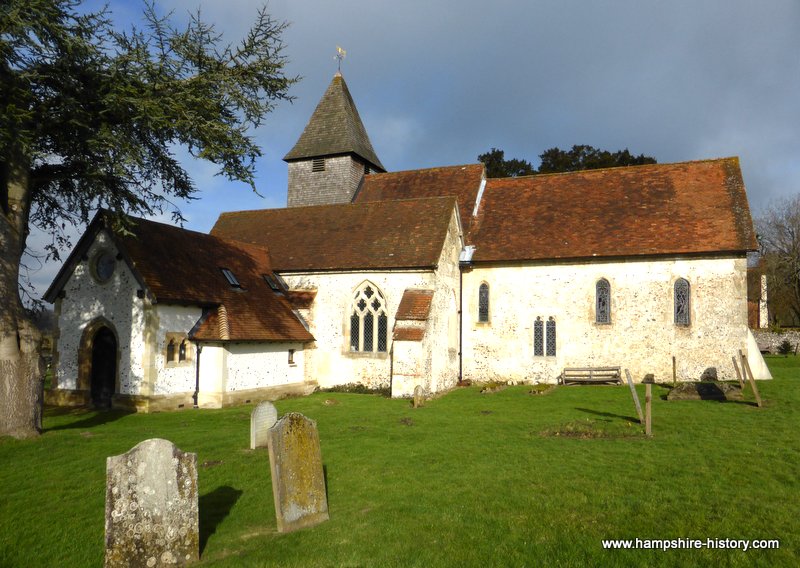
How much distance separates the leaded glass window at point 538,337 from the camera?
24.4 meters

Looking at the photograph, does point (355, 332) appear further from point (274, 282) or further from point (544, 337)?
point (544, 337)

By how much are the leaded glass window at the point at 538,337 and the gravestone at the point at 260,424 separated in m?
14.7

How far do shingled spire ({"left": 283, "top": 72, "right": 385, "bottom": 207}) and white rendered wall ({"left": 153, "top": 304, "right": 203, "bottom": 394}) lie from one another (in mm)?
15138

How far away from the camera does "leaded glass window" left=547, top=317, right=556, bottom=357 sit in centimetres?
2425

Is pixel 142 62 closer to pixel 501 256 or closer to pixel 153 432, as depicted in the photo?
pixel 153 432

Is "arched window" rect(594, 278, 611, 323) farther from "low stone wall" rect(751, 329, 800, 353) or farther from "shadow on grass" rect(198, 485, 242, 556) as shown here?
"low stone wall" rect(751, 329, 800, 353)

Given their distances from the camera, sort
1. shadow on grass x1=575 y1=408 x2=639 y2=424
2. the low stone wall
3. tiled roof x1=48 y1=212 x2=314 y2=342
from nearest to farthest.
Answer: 1. shadow on grass x1=575 y1=408 x2=639 y2=424
2. tiled roof x1=48 y1=212 x2=314 y2=342
3. the low stone wall

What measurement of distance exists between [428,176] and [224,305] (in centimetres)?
1568

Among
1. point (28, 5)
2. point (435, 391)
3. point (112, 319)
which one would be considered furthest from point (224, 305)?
point (28, 5)

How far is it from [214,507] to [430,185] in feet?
81.9

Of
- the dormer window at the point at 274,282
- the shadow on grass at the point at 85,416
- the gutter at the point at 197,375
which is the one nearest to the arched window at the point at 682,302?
the dormer window at the point at 274,282

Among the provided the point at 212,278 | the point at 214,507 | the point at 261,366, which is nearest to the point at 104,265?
the point at 212,278

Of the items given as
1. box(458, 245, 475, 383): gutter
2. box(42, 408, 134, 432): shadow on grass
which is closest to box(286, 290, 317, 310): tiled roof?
box(458, 245, 475, 383): gutter

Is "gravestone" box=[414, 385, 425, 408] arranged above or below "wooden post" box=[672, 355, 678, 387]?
below
